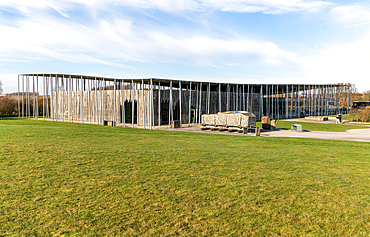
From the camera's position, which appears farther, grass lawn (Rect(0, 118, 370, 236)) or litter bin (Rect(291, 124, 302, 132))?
litter bin (Rect(291, 124, 302, 132))

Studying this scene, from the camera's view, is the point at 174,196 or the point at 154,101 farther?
the point at 154,101

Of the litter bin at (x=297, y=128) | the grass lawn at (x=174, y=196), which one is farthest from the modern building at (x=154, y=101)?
the grass lawn at (x=174, y=196)

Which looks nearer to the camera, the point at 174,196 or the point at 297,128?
the point at 174,196

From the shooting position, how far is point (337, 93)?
201ft

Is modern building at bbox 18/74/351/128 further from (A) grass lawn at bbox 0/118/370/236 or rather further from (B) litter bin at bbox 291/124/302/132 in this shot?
(A) grass lawn at bbox 0/118/370/236

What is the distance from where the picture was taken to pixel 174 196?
18.5ft

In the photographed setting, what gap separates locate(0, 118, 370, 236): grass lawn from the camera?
436cm

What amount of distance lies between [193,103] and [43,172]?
27539mm

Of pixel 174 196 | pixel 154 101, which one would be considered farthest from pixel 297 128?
pixel 174 196

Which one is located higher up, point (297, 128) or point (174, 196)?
point (297, 128)

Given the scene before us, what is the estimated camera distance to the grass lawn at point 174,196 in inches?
171

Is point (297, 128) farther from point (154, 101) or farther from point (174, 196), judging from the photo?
point (174, 196)

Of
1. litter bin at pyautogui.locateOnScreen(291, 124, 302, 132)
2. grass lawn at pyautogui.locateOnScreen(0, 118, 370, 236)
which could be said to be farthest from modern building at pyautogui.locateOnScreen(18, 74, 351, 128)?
grass lawn at pyautogui.locateOnScreen(0, 118, 370, 236)

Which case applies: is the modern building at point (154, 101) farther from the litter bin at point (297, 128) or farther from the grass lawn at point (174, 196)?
the grass lawn at point (174, 196)
